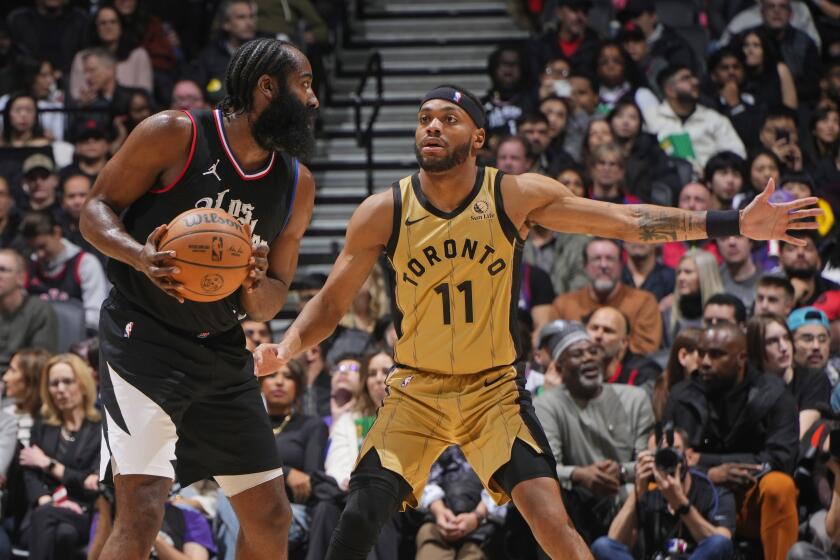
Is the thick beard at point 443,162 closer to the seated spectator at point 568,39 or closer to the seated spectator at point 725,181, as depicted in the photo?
the seated spectator at point 725,181

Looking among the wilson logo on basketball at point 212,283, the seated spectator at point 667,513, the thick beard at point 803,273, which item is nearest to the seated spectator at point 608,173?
the thick beard at point 803,273

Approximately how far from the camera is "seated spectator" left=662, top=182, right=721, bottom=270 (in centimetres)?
1002

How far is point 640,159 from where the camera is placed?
1102 centimetres

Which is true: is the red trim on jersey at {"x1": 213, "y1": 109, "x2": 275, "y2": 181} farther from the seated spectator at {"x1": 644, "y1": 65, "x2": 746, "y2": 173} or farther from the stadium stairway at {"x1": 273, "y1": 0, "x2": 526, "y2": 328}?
the seated spectator at {"x1": 644, "y1": 65, "x2": 746, "y2": 173}

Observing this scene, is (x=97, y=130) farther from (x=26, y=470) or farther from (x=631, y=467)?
(x=631, y=467)

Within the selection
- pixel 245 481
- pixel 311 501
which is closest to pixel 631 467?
pixel 311 501

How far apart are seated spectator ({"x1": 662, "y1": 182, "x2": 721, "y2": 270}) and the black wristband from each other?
15.2 ft

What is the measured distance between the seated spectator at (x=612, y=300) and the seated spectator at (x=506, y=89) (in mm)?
2724

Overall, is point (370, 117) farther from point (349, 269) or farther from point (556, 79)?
point (349, 269)

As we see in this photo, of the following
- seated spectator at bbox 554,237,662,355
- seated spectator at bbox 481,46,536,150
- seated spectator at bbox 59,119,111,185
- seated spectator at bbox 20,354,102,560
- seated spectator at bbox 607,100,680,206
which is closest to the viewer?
seated spectator at bbox 20,354,102,560

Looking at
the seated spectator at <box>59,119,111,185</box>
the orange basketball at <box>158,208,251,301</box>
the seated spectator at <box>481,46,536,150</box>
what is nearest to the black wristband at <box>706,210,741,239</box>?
the orange basketball at <box>158,208,251,301</box>

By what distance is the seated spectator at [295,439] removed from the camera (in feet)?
25.7

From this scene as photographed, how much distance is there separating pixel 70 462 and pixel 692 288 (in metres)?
4.48

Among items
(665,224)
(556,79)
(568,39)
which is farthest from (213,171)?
(568,39)
